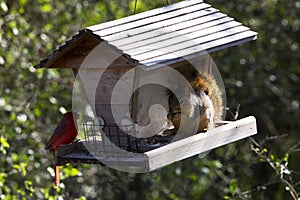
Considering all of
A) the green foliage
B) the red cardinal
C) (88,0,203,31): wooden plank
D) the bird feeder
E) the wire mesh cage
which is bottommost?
the green foliage

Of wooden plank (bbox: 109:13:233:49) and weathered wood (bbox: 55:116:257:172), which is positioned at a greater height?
wooden plank (bbox: 109:13:233:49)

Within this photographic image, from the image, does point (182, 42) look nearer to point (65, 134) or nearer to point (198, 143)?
point (198, 143)

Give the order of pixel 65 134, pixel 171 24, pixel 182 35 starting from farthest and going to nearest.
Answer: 1. pixel 65 134
2. pixel 171 24
3. pixel 182 35

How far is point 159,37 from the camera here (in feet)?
10.1

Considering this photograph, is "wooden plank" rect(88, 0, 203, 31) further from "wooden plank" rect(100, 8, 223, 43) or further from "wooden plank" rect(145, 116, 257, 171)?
"wooden plank" rect(145, 116, 257, 171)

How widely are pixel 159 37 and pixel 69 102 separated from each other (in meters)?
2.63

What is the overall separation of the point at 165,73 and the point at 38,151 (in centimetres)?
232

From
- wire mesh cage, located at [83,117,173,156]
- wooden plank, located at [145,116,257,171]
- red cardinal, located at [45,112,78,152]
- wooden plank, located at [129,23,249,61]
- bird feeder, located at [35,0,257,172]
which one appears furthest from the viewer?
red cardinal, located at [45,112,78,152]

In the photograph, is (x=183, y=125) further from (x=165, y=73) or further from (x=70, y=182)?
(x=70, y=182)

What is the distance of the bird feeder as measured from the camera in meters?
2.99

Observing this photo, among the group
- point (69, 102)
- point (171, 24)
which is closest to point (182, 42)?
point (171, 24)

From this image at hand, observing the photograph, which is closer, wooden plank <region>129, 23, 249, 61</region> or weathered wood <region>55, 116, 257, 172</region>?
weathered wood <region>55, 116, 257, 172</region>

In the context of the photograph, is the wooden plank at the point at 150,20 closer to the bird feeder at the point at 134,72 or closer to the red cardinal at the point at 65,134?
the bird feeder at the point at 134,72

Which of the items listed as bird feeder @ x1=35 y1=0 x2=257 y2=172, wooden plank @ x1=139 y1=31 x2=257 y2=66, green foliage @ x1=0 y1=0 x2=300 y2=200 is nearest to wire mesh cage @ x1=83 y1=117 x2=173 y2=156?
bird feeder @ x1=35 y1=0 x2=257 y2=172
